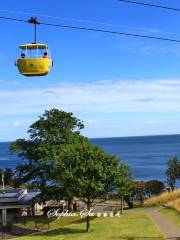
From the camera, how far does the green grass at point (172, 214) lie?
133ft

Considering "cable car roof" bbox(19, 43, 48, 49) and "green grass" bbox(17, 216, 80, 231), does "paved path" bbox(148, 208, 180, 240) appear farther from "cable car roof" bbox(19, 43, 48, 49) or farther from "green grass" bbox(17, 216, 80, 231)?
"cable car roof" bbox(19, 43, 48, 49)

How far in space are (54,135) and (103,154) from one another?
15.8 metres

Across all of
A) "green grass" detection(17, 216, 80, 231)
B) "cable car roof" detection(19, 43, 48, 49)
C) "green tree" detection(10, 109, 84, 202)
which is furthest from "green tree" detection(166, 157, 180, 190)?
"cable car roof" detection(19, 43, 48, 49)

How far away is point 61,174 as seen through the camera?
140 ft

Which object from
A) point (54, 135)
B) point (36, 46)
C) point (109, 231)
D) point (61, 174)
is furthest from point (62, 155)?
point (36, 46)

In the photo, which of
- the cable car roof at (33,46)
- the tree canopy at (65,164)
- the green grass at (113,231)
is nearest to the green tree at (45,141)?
the tree canopy at (65,164)

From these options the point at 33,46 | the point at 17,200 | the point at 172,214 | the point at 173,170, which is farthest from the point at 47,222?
the point at 33,46

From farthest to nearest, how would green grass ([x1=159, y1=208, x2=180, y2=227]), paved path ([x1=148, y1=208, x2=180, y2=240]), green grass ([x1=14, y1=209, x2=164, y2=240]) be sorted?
green grass ([x1=159, y1=208, x2=180, y2=227])
green grass ([x1=14, y1=209, x2=164, y2=240])
paved path ([x1=148, y1=208, x2=180, y2=240])

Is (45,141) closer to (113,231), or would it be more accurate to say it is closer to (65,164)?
(65,164)

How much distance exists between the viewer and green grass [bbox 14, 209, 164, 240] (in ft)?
118

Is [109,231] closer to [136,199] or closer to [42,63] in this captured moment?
[42,63]

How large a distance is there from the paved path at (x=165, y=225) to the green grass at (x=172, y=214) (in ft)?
1.19

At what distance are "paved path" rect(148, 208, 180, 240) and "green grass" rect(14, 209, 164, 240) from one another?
45 centimetres

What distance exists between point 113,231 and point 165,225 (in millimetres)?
4021
